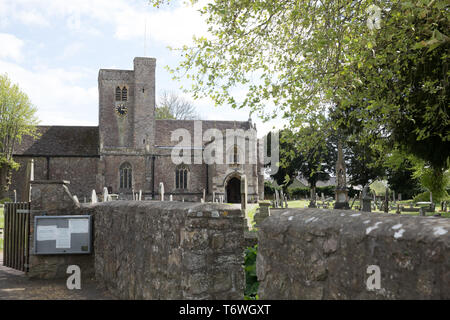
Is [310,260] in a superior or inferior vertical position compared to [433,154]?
inferior

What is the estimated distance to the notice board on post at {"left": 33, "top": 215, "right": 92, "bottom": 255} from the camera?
298 inches

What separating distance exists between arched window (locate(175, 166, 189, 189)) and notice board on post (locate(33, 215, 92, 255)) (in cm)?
3661

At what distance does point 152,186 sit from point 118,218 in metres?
37.4

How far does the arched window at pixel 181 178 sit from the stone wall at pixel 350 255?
4158 centimetres

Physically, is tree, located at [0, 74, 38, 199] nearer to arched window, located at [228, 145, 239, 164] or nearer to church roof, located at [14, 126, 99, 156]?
church roof, located at [14, 126, 99, 156]

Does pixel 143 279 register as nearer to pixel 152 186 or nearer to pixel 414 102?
pixel 414 102

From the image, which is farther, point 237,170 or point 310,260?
point 237,170

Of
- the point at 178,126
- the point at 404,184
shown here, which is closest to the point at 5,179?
the point at 178,126

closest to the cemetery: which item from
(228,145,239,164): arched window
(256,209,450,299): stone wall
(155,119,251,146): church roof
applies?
(256,209,450,299): stone wall

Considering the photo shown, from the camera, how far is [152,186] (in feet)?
142

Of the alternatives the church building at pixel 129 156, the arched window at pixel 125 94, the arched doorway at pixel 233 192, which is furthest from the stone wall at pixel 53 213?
the arched window at pixel 125 94
